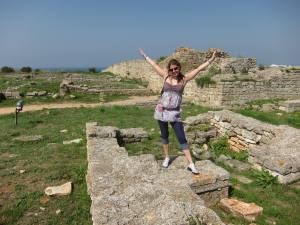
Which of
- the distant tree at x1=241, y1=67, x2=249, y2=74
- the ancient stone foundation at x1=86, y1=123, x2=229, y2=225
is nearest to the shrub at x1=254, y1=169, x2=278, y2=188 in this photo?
the ancient stone foundation at x1=86, y1=123, x2=229, y2=225

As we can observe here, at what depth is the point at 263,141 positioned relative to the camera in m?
8.49

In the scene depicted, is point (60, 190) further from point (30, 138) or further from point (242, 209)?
point (30, 138)

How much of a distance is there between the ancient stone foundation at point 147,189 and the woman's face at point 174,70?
158 cm

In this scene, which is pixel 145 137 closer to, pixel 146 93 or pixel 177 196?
pixel 177 196

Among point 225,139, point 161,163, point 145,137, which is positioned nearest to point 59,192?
point 161,163

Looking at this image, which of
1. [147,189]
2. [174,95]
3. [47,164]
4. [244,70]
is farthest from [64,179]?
[244,70]

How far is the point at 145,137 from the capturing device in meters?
9.30

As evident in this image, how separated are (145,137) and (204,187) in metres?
4.12

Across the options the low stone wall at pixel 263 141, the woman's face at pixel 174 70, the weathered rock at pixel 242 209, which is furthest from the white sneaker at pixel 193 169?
the low stone wall at pixel 263 141

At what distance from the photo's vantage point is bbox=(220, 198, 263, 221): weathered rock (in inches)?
192

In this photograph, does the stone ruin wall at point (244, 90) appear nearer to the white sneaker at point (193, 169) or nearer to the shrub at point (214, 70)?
the shrub at point (214, 70)

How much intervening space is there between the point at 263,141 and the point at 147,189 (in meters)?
4.96

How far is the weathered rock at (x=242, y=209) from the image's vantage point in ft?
16.0

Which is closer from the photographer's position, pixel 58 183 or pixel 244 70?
pixel 58 183
